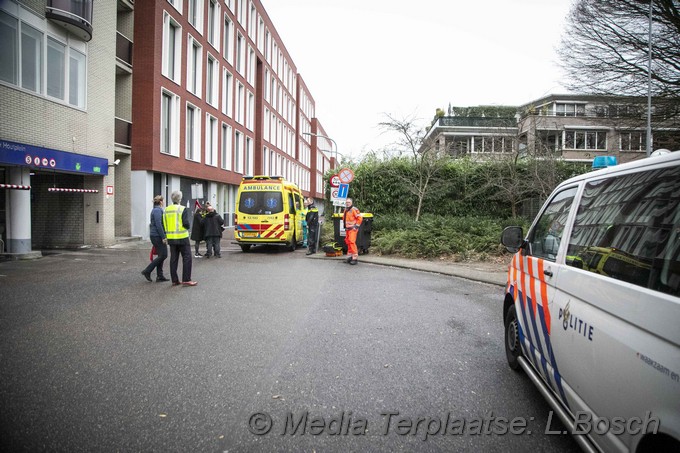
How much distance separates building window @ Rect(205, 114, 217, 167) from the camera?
84.0 ft

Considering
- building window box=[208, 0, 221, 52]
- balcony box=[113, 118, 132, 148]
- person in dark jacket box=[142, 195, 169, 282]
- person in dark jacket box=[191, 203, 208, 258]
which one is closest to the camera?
person in dark jacket box=[142, 195, 169, 282]

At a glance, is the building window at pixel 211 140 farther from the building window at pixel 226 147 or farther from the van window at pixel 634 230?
the van window at pixel 634 230

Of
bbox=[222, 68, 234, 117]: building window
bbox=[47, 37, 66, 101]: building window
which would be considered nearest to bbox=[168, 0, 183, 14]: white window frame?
bbox=[222, 68, 234, 117]: building window

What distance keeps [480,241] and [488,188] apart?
6.25 meters

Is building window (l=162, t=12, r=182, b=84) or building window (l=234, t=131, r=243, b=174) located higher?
building window (l=162, t=12, r=182, b=84)

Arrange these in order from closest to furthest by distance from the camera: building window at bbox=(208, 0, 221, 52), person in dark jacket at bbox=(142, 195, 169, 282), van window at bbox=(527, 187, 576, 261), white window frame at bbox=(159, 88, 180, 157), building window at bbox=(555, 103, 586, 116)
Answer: van window at bbox=(527, 187, 576, 261) → person in dark jacket at bbox=(142, 195, 169, 282) → white window frame at bbox=(159, 88, 180, 157) → building window at bbox=(208, 0, 221, 52) → building window at bbox=(555, 103, 586, 116)

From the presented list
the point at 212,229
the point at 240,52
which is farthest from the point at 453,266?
the point at 240,52

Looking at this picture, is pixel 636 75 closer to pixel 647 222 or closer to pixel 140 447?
pixel 647 222

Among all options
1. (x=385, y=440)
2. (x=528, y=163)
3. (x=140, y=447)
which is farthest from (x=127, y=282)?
(x=528, y=163)

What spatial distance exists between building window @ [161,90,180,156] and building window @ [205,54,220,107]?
4.58m

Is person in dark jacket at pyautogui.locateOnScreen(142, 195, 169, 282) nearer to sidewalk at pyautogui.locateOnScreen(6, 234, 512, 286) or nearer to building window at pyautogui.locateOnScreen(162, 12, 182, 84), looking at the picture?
sidewalk at pyautogui.locateOnScreen(6, 234, 512, 286)

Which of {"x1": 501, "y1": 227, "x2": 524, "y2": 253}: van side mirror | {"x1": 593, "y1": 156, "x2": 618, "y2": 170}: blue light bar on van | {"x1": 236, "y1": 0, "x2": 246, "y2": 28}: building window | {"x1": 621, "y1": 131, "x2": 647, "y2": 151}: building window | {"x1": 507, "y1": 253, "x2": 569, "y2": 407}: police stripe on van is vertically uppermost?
{"x1": 236, "y1": 0, "x2": 246, "y2": 28}: building window

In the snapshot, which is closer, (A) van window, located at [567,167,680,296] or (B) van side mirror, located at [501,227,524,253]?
(A) van window, located at [567,167,680,296]

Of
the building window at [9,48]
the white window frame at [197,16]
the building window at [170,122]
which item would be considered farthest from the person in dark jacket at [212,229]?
the white window frame at [197,16]
